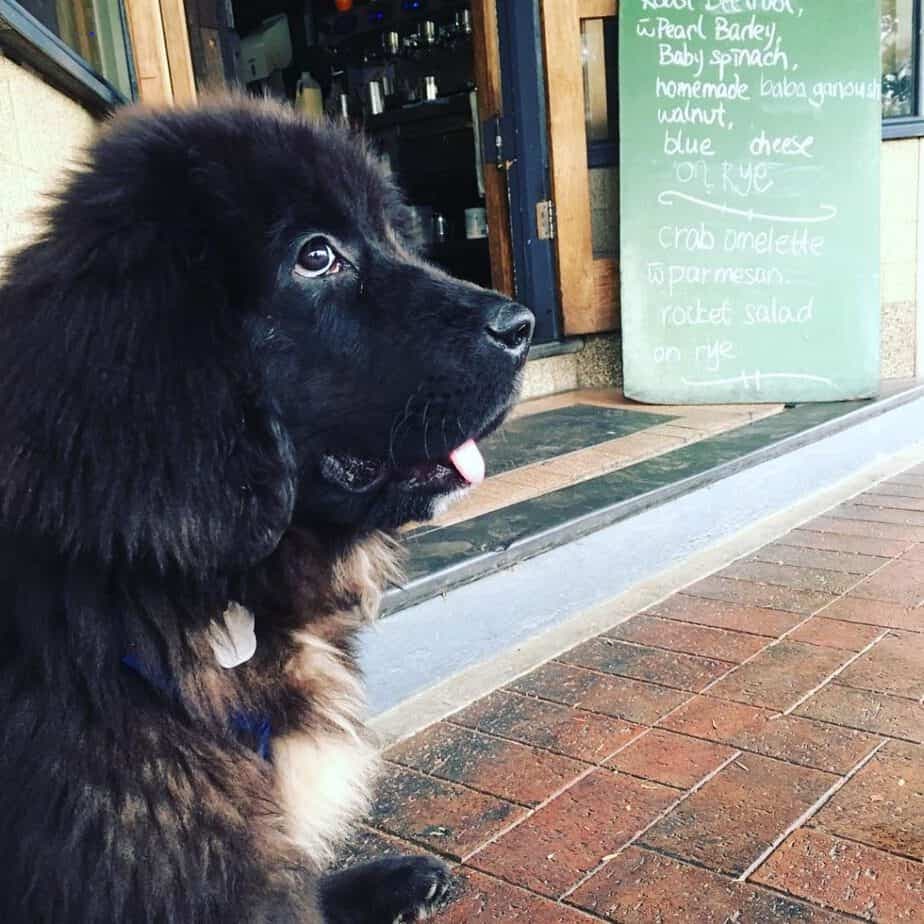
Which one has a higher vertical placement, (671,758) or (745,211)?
(745,211)

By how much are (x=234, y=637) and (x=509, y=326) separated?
57 centimetres

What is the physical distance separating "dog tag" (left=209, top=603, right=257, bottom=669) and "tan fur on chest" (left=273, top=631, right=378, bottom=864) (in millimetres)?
94

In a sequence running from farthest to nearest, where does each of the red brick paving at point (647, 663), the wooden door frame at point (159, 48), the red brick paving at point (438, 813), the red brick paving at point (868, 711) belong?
the wooden door frame at point (159, 48) < the red brick paving at point (647, 663) < the red brick paving at point (868, 711) < the red brick paving at point (438, 813)

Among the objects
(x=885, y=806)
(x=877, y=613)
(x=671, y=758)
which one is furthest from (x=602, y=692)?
(x=877, y=613)

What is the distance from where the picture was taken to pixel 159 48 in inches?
117

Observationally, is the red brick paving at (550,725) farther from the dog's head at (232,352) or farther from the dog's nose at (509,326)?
the dog's nose at (509,326)

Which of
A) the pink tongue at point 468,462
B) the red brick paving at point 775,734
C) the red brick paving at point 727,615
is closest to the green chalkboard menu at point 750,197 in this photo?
the red brick paving at point 727,615

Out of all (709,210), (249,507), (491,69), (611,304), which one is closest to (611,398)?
(611,304)

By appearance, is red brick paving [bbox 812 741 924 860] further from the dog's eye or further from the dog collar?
the dog's eye

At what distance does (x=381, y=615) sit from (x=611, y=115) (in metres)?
3.17

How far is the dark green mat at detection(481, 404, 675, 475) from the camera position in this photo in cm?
326

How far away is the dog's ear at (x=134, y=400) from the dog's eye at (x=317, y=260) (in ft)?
0.37

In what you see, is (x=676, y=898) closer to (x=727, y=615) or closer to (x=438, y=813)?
(x=438, y=813)

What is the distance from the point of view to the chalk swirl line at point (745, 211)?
404 cm
